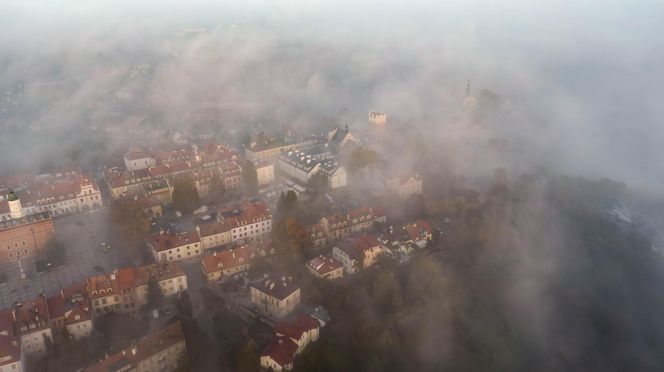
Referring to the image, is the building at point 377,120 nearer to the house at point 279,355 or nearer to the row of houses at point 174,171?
the row of houses at point 174,171

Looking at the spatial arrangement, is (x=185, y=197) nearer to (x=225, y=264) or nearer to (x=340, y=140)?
(x=225, y=264)

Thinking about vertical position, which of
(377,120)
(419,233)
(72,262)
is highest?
(377,120)

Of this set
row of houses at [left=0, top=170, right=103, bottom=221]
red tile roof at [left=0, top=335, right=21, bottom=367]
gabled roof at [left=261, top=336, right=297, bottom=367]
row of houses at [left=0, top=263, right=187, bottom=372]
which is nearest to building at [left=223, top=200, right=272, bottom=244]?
row of houses at [left=0, top=263, right=187, bottom=372]

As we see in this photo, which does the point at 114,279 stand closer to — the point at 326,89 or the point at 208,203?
the point at 208,203

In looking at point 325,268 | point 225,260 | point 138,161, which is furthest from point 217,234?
point 138,161

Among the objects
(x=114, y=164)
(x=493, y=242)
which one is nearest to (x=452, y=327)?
(x=493, y=242)

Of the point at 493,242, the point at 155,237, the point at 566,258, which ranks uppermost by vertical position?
the point at 155,237

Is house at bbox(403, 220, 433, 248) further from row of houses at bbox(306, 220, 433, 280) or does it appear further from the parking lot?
the parking lot
